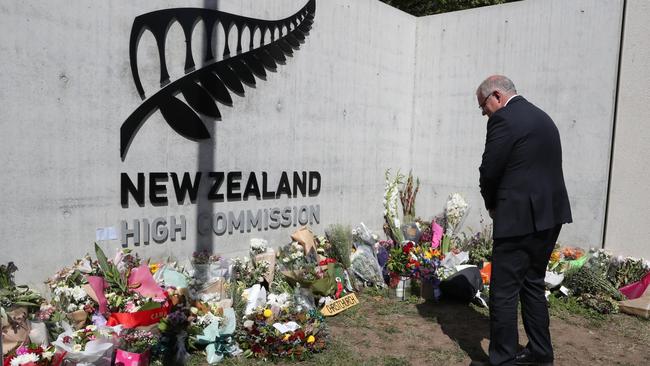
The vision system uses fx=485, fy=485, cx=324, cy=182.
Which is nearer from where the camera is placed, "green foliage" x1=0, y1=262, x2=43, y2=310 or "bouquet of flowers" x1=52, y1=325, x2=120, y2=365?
"bouquet of flowers" x1=52, y1=325, x2=120, y2=365

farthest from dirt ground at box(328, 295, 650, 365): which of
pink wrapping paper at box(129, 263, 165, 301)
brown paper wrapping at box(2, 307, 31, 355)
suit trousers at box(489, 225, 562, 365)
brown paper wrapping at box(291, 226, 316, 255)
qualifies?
brown paper wrapping at box(2, 307, 31, 355)

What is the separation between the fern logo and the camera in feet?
13.5

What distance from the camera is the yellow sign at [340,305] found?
14.6 ft

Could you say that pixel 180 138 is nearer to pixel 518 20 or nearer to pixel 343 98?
pixel 343 98

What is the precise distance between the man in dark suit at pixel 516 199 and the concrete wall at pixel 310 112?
265 centimetres

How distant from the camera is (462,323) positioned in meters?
4.42

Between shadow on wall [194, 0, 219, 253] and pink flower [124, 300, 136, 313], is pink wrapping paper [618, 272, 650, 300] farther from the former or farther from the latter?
pink flower [124, 300, 136, 313]

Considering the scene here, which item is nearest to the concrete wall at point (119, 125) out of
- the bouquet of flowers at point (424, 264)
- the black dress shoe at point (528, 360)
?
the bouquet of flowers at point (424, 264)

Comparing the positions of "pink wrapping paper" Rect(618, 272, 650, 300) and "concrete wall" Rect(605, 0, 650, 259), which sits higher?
"concrete wall" Rect(605, 0, 650, 259)

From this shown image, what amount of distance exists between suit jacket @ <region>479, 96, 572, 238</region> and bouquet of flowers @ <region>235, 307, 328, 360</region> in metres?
1.56

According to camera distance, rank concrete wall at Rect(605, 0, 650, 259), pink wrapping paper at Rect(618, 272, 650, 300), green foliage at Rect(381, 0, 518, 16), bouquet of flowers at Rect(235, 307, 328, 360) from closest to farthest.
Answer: bouquet of flowers at Rect(235, 307, 328, 360) → pink wrapping paper at Rect(618, 272, 650, 300) → concrete wall at Rect(605, 0, 650, 259) → green foliage at Rect(381, 0, 518, 16)

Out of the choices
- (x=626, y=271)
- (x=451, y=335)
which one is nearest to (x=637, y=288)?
(x=626, y=271)

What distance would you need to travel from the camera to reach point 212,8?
181 inches

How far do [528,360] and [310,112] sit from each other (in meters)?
3.49
